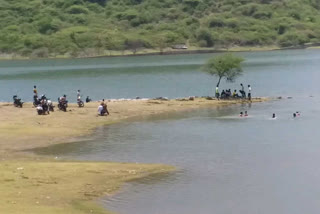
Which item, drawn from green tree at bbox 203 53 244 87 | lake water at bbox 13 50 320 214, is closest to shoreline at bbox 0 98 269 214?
lake water at bbox 13 50 320 214

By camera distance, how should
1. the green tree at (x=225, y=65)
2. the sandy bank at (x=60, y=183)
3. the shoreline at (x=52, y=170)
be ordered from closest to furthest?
the sandy bank at (x=60, y=183), the shoreline at (x=52, y=170), the green tree at (x=225, y=65)

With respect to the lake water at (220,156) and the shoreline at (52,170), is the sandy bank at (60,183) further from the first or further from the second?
the lake water at (220,156)

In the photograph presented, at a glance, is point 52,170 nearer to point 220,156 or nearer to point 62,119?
point 220,156

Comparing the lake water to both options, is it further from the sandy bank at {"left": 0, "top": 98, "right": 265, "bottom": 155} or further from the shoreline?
the sandy bank at {"left": 0, "top": 98, "right": 265, "bottom": 155}

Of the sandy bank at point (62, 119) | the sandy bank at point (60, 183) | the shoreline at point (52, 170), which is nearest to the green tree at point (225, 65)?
the sandy bank at point (62, 119)

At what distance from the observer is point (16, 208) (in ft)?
79.2

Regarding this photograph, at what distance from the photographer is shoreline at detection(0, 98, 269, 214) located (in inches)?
1021

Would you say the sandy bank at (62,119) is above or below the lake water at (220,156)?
above

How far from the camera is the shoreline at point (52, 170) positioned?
85.0 ft

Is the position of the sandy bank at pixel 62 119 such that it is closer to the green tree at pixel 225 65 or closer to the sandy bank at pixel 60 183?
the green tree at pixel 225 65

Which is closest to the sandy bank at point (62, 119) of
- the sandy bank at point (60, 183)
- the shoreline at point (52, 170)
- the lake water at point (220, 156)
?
the shoreline at point (52, 170)

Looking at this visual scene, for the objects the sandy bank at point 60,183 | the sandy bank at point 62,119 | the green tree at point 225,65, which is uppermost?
the green tree at point 225,65

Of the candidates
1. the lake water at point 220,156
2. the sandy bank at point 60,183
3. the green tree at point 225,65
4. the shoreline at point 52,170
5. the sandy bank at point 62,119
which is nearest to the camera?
the sandy bank at point 60,183

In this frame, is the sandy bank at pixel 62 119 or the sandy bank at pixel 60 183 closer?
the sandy bank at pixel 60 183
